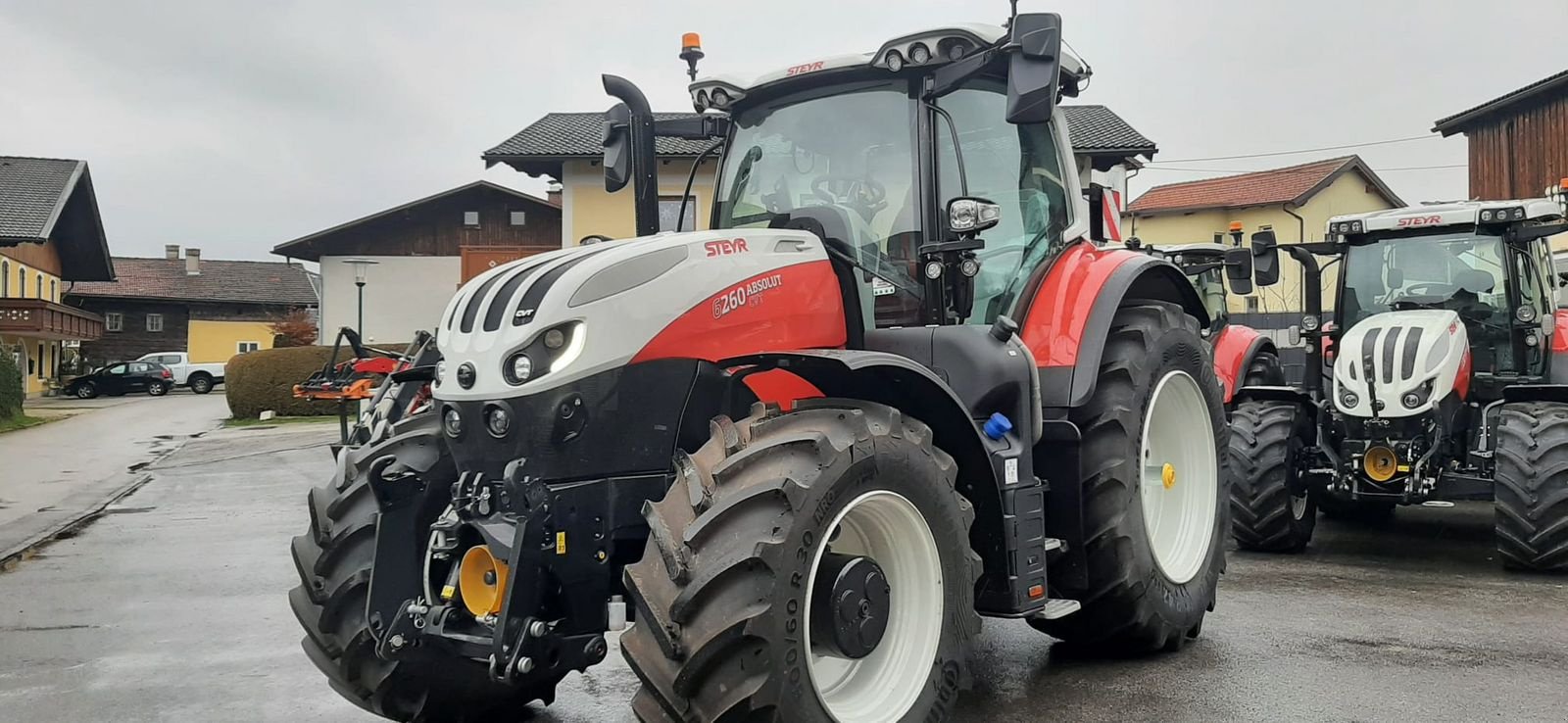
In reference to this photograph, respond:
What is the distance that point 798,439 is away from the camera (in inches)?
129

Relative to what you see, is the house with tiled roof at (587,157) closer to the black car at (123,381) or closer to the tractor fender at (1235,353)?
the tractor fender at (1235,353)

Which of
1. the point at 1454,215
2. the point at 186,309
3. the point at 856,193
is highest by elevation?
the point at 186,309

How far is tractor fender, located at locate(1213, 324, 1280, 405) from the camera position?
9.38m

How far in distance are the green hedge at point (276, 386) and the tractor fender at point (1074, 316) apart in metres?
24.4

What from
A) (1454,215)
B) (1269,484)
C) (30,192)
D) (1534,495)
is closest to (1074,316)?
(1269,484)

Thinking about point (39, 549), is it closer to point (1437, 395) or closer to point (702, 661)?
point (702, 661)

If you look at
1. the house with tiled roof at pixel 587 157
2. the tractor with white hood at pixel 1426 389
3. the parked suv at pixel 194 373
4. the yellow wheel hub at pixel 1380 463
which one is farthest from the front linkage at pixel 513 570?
the parked suv at pixel 194 373

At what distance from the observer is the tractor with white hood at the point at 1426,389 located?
7.10 m

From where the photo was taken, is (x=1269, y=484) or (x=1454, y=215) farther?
(x=1454, y=215)

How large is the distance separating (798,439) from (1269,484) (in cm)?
551

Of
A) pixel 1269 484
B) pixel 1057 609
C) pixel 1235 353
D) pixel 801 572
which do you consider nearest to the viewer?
pixel 801 572

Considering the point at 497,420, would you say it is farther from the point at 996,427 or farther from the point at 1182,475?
the point at 1182,475

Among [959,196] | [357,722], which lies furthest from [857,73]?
[357,722]

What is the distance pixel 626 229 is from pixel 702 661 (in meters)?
22.8
